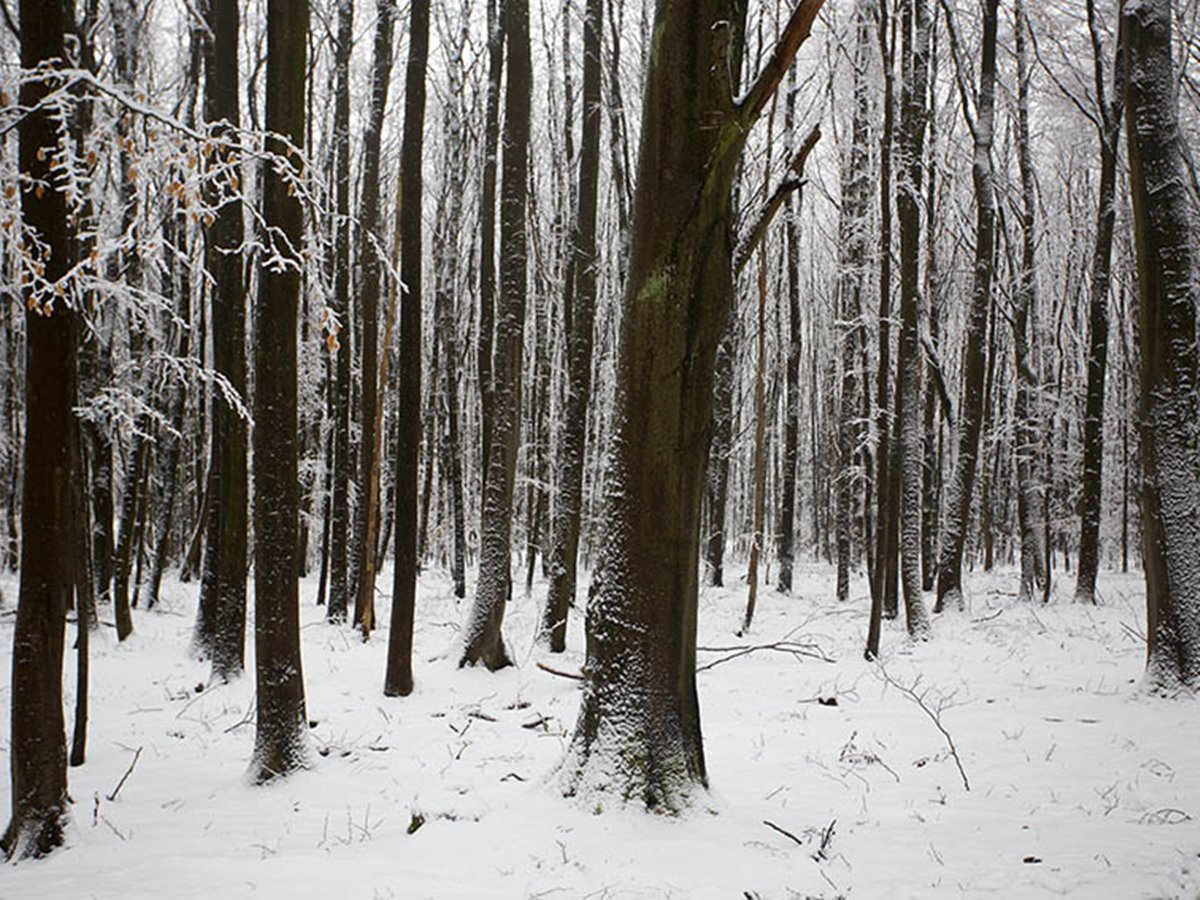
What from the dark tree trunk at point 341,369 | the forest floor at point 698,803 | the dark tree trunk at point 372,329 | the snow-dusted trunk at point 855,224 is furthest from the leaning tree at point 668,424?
the snow-dusted trunk at point 855,224

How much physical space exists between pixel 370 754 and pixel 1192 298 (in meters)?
8.85

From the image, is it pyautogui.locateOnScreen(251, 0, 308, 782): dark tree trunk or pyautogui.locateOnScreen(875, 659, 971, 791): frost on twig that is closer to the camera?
pyautogui.locateOnScreen(875, 659, 971, 791): frost on twig

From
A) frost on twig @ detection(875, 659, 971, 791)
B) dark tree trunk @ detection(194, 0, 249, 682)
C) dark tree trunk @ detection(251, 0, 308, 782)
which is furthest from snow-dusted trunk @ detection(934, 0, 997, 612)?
dark tree trunk @ detection(251, 0, 308, 782)

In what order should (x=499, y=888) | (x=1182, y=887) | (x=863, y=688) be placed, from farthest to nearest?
1. (x=863, y=688)
2. (x=499, y=888)
3. (x=1182, y=887)

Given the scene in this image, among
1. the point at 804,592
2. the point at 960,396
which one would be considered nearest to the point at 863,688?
the point at 804,592

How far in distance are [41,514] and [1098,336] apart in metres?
16.5

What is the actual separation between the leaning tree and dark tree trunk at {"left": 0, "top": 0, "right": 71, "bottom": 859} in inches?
121

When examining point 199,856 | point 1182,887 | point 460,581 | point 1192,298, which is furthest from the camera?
point 460,581

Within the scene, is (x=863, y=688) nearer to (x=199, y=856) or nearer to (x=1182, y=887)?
(x=1182, y=887)

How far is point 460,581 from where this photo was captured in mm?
18391

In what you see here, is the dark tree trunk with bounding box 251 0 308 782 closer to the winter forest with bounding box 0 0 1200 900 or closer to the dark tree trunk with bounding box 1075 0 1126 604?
the winter forest with bounding box 0 0 1200 900

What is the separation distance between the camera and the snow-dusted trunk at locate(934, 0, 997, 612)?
549 inches

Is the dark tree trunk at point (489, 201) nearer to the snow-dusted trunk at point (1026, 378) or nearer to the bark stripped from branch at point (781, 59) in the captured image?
the bark stripped from branch at point (781, 59)

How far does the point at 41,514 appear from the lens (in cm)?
431
